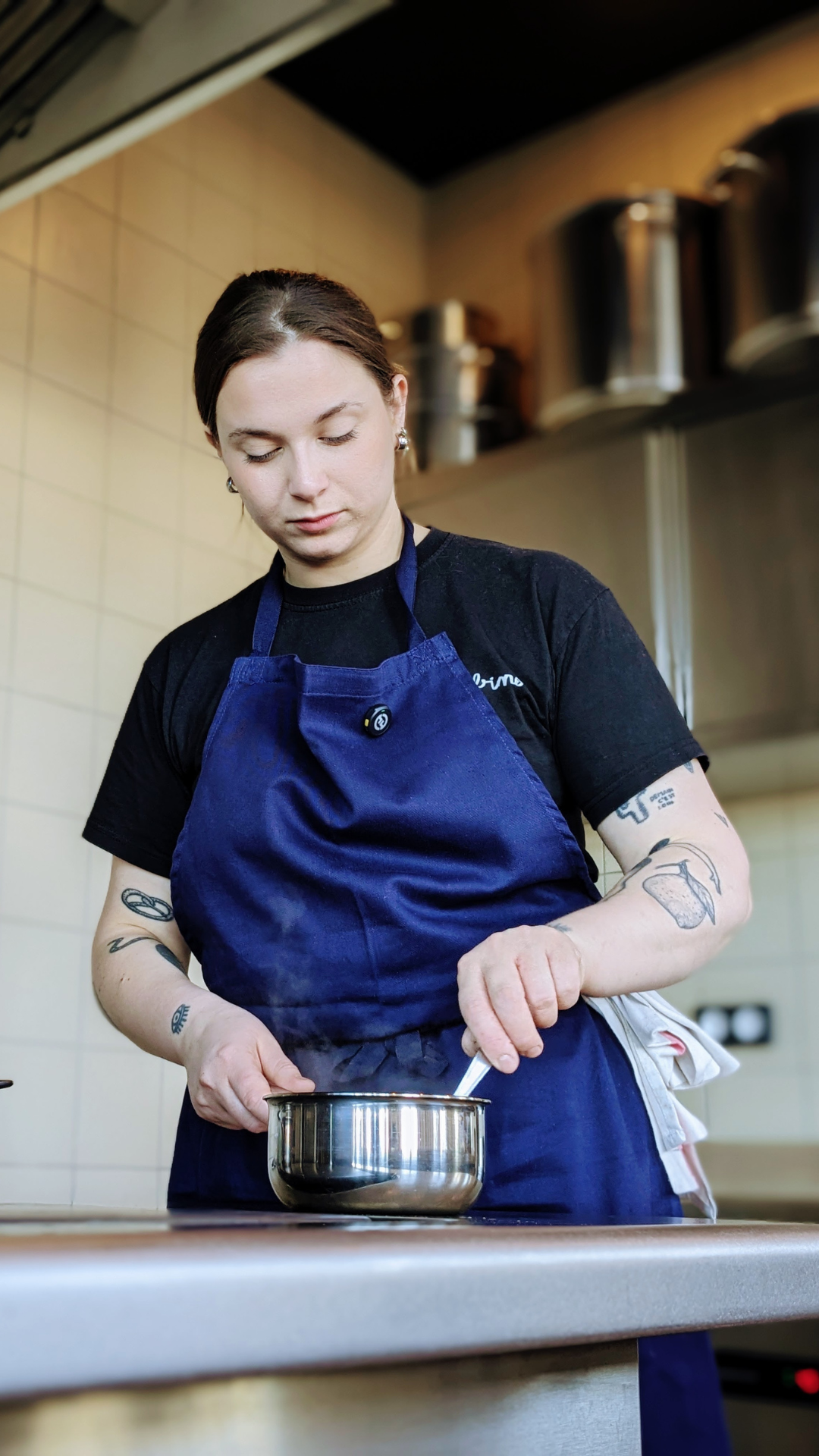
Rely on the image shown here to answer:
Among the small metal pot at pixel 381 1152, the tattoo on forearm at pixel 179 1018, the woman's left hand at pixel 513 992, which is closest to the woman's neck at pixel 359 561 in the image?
the tattoo on forearm at pixel 179 1018

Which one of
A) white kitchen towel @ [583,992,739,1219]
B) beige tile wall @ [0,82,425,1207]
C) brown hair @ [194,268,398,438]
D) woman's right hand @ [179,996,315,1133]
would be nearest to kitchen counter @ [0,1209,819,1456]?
woman's right hand @ [179,996,315,1133]

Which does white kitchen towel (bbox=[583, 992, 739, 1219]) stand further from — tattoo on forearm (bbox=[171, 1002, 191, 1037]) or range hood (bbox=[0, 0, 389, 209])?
range hood (bbox=[0, 0, 389, 209])

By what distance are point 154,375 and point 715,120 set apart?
4.77 ft

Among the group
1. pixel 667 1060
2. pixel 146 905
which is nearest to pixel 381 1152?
pixel 667 1060

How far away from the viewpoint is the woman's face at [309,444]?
118cm

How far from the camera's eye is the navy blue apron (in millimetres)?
1021

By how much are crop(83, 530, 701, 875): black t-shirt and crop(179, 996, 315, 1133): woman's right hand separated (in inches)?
11.8

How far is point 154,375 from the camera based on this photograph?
2234mm

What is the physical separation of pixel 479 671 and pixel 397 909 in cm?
23

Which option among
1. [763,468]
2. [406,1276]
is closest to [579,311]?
[763,468]

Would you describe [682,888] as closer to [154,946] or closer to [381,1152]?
[381,1152]

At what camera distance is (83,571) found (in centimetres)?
208

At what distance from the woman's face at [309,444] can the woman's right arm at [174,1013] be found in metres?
0.36

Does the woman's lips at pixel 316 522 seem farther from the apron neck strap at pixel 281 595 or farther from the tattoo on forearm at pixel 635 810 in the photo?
the tattoo on forearm at pixel 635 810
